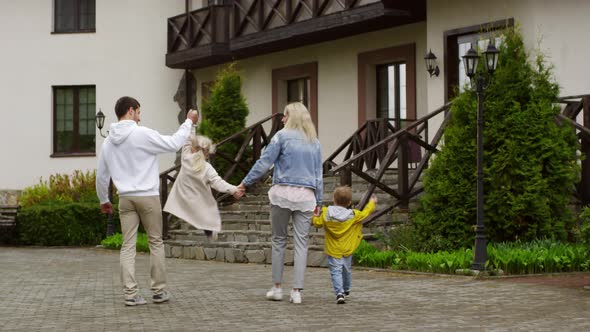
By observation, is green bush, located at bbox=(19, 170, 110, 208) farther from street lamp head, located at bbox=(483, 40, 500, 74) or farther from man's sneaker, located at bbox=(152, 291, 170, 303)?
man's sneaker, located at bbox=(152, 291, 170, 303)

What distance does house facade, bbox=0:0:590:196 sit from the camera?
17.9 meters

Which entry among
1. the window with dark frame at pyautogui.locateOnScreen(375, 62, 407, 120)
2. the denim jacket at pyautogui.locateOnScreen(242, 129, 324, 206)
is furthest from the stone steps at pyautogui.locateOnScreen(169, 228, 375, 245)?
the denim jacket at pyautogui.locateOnScreen(242, 129, 324, 206)

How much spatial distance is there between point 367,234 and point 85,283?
440 centimetres

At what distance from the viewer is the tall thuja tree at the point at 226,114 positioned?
68.2 feet

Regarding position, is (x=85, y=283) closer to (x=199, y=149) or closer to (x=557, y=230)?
(x=199, y=149)

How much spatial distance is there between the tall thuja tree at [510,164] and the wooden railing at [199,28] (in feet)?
35.0

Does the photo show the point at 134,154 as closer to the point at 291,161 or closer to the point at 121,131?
the point at 121,131

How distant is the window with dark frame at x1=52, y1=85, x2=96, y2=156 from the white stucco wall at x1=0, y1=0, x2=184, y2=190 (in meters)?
0.23

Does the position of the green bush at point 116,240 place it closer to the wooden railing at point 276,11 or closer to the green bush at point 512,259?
the wooden railing at point 276,11

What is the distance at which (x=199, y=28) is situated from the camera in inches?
966

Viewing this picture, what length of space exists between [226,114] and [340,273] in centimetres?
1145

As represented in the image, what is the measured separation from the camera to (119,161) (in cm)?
992

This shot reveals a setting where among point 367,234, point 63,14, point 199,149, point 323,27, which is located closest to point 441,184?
point 367,234

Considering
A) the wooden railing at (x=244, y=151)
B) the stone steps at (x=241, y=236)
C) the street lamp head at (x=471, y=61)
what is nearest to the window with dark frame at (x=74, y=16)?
the wooden railing at (x=244, y=151)
